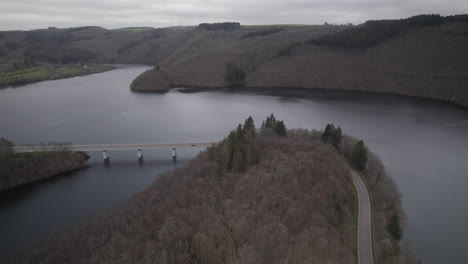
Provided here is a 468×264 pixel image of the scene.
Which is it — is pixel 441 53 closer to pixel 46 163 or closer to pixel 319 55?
pixel 319 55

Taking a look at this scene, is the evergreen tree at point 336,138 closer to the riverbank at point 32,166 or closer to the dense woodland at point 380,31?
the riverbank at point 32,166

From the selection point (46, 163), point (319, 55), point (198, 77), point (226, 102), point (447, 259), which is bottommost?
point (447, 259)

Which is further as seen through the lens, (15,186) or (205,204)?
(15,186)

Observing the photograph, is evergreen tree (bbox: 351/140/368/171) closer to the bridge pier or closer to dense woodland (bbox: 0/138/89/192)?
the bridge pier

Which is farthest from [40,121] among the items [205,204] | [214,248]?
[214,248]

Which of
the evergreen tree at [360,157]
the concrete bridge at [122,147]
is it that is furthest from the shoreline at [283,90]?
the evergreen tree at [360,157]

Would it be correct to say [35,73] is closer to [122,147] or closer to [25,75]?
[25,75]

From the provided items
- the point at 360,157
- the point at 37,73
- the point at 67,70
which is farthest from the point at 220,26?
the point at 360,157
